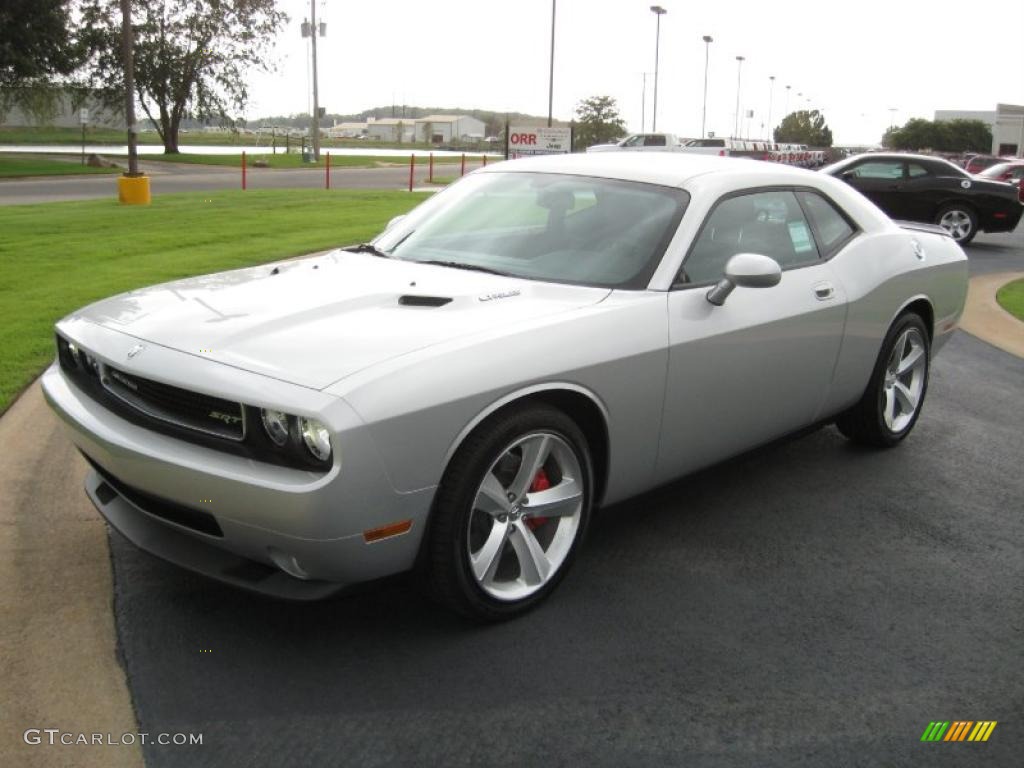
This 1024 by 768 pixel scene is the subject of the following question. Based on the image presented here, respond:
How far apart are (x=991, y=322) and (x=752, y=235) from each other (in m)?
6.46

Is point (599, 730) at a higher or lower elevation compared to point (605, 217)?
lower

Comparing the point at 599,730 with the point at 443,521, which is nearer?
the point at 599,730

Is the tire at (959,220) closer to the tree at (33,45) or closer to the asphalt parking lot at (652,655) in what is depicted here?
the asphalt parking lot at (652,655)

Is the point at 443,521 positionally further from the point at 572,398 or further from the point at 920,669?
the point at 920,669

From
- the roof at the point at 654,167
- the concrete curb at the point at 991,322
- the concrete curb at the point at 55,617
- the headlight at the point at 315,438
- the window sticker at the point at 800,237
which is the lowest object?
the concrete curb at the point at 55,617

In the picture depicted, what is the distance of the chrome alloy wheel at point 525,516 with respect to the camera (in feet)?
11.1

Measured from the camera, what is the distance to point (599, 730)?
289 cm

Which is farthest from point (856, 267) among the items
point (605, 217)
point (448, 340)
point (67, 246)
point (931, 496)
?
point (67, 246)

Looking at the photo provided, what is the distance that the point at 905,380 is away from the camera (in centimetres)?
565

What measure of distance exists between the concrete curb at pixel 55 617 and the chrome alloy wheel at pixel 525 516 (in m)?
1.17

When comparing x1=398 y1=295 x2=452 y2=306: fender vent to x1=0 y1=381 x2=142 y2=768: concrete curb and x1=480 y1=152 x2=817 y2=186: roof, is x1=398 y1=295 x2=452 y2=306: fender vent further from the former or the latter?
x1=0 y1=381 x2=142 y2=768: concrete curb

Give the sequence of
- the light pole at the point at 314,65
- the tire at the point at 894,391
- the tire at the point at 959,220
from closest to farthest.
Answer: the tire at the point at 894,391, the tire at the point at 959,220, the light pole at the point at 314,65

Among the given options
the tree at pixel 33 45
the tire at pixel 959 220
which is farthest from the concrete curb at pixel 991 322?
the tree at pixel 33 45

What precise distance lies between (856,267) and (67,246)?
374 inches
